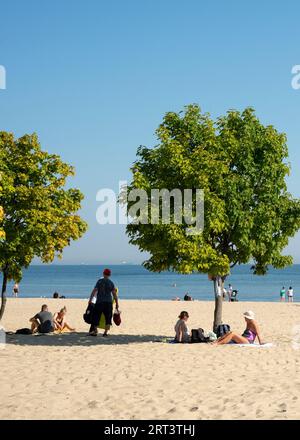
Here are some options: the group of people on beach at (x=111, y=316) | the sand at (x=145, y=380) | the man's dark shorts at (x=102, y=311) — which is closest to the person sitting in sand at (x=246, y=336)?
the group of people on beach at (x=111, y=316)

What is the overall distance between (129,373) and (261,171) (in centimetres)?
1067

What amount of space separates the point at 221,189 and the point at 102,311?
18.6 feet

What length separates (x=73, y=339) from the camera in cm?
2286

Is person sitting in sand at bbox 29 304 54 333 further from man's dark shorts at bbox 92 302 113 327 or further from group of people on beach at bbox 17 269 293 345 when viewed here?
man's dark shorts at bbox 92 302 113 327

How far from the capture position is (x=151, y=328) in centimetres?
2919

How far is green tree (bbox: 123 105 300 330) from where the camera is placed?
20.9m

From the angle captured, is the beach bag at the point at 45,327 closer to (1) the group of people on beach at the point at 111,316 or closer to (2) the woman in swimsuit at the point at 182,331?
(1) the group of people on beach at the point at 111,316

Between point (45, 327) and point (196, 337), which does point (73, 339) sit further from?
point (196, 337)

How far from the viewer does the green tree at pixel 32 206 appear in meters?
23.2

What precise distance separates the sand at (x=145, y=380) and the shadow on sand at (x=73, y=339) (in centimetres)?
4

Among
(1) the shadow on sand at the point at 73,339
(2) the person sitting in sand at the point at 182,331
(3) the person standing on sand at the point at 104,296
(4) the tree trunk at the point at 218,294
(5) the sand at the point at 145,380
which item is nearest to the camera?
(5) the sand at the point at 145,380

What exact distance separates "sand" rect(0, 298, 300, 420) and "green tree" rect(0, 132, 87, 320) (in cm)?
333
